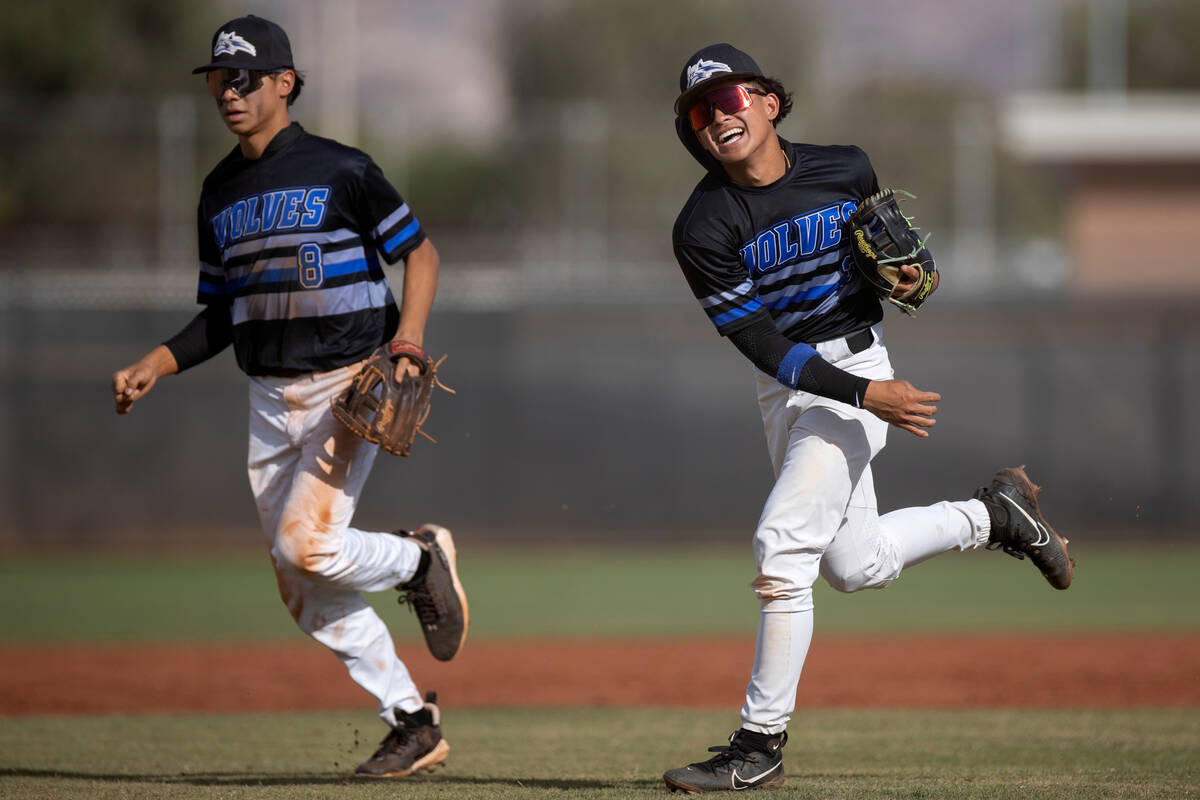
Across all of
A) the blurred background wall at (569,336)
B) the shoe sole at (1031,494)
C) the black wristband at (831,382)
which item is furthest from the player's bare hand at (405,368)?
the blurred background wall at (569,336)

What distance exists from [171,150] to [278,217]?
21004mm

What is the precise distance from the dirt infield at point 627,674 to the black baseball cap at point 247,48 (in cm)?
367

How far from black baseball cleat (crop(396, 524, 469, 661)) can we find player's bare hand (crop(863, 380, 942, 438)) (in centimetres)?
169

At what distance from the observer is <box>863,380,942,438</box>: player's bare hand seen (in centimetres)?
387

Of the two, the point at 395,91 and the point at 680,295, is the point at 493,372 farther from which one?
the point at 395,91

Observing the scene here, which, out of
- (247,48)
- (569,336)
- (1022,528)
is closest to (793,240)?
(1022,528)

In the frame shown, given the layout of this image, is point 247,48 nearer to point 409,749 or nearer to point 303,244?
point 303,244

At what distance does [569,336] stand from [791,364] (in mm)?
10349

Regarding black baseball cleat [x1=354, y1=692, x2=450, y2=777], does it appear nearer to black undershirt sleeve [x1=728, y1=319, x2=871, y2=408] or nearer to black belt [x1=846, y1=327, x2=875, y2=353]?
black undershirt sleeve [x1=728, y1=319, x2=871, y2=408]

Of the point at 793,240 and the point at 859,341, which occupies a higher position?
the point at 793,240

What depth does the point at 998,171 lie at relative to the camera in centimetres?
5772

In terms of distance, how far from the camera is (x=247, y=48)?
14.8 ft

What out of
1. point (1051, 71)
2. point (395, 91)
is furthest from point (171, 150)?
point (395, 91)

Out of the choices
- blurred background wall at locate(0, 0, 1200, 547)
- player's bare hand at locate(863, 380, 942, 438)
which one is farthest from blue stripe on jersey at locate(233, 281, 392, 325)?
blurred background wall at locate(0, 0, 1200, 547)
